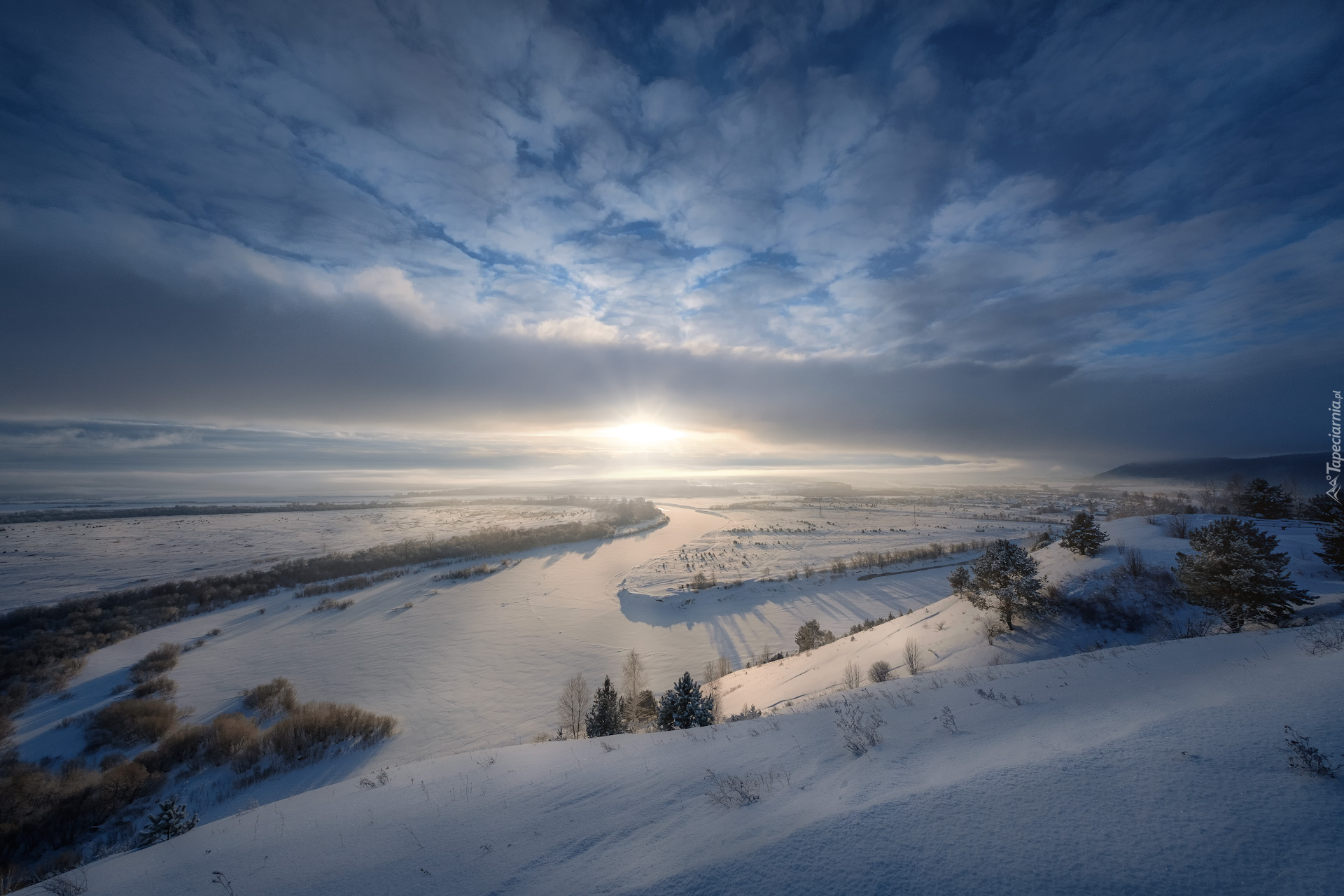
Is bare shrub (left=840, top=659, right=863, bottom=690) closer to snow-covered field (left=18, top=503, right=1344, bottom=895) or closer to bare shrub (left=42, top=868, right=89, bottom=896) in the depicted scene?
snow-covered field (left=18, top=503, right=1344, bottom=895)

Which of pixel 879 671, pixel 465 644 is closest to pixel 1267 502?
pixel 879 671

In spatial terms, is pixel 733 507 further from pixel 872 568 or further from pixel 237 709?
pixel 237 709

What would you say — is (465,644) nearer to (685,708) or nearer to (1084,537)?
(685,708)

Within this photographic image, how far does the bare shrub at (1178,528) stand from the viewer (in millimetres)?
22089

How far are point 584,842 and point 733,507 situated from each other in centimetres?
12166

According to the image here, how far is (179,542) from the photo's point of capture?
5831cm

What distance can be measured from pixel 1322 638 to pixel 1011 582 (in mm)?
9328

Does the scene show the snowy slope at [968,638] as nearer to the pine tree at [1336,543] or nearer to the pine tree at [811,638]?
the pine tree at [1336,543]

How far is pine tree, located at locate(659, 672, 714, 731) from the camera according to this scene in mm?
13555

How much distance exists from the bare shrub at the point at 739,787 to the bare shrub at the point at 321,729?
20.9 m

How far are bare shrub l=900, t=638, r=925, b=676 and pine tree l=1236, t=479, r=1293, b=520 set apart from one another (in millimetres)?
29687

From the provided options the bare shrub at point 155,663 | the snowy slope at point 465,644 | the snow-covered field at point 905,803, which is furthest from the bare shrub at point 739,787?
the bare shrub at point 155,663

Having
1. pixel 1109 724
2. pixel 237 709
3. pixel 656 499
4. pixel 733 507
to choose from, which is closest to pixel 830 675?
pixel 1109 724

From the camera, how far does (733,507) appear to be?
124m
